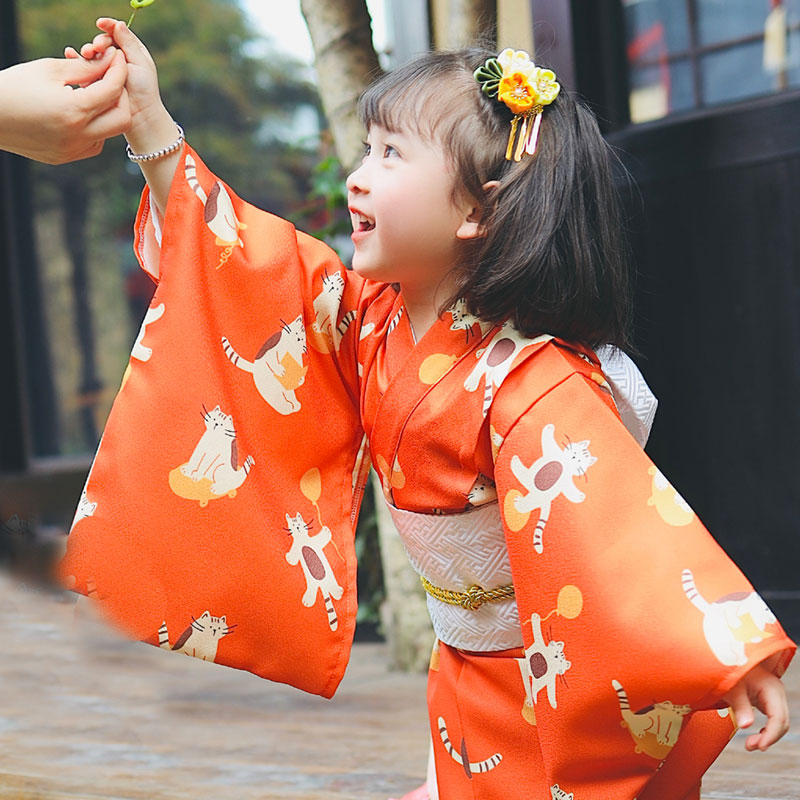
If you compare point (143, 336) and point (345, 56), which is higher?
point (345, 56)

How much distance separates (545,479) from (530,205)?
365mm

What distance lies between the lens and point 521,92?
1.50 m

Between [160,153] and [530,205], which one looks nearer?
[530,205]

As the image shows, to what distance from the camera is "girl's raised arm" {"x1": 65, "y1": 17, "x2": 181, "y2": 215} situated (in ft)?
5.01

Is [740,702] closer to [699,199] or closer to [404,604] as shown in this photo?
[404,604]

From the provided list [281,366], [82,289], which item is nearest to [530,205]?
[281,366]

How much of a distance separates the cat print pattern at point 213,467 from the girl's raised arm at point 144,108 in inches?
12.9

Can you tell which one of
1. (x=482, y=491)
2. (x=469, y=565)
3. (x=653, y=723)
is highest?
(x=482, y=491)

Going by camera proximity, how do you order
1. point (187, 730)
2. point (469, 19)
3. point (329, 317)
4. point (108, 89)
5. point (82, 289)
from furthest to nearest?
point (82, 289), point (469, 19), point (187, 730), point (329, 317), point (108, 89)

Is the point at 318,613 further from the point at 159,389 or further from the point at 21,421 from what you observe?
the point at 21,421

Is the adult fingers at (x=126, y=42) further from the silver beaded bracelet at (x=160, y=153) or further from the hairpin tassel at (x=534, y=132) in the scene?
the hairpin tassel at (x=534, y=132)

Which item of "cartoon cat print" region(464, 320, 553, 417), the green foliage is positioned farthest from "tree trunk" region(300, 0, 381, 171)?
"cartoon cat print" region(464, 320, 553, 417)

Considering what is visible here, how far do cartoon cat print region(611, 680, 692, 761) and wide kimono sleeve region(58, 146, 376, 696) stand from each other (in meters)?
0.49

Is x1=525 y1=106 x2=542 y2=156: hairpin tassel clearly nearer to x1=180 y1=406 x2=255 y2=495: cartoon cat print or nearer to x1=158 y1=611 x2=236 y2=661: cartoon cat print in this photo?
x1=180 y1=406 x2=255 y2=495: cartoon cat print
